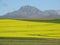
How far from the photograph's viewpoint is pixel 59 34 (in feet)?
Answer: 9.41

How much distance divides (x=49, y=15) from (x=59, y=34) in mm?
319

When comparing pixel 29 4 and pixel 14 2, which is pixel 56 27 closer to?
pixel 29 4

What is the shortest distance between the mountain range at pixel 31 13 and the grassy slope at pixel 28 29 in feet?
0.30

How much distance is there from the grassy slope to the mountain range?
0.30 feet

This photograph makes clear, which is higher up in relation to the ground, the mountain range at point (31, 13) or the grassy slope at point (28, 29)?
the mountain range at point (31, 13)

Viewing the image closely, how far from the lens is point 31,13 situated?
291 centimetres

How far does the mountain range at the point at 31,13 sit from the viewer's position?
2.90 metres

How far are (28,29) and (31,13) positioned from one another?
245 millimetres

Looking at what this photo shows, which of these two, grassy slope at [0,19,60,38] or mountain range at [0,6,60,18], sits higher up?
mountain range at [0,6,60,18]

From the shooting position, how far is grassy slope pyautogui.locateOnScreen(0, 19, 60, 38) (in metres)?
2.86

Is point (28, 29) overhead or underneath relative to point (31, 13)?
underneath

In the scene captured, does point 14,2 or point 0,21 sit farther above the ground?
point 14,2

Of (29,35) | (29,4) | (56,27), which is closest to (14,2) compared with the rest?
(29,4)

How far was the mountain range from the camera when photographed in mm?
2896
